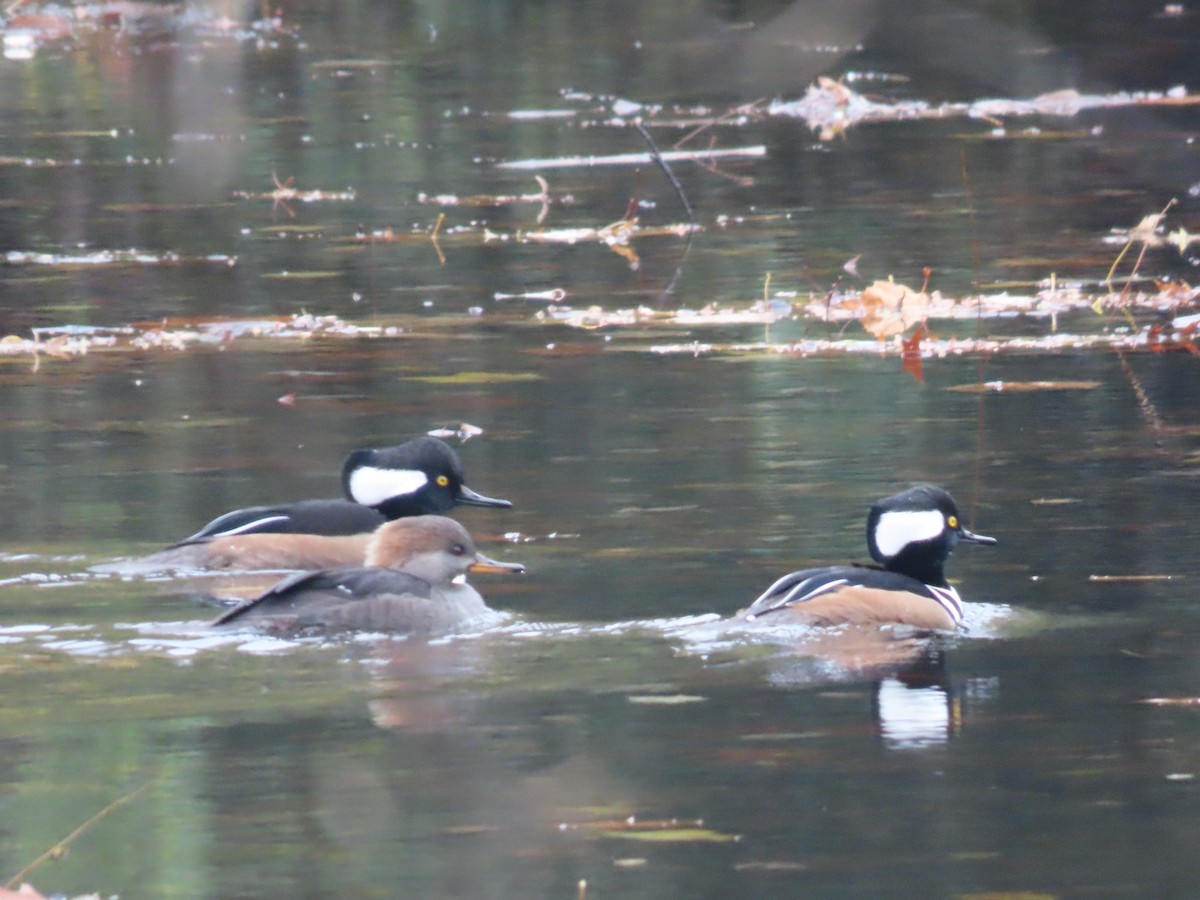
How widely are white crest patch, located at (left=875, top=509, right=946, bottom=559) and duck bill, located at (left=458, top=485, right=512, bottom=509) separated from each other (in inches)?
72.8

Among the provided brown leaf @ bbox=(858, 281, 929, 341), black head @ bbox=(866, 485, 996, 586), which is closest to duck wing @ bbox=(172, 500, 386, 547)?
black head @ bbox=(866, 485, 996, 586)

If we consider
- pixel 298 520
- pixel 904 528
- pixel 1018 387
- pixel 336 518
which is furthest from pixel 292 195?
pixel 904 528

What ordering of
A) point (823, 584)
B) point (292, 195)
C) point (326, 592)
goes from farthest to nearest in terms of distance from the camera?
point (292, 195), point (326, 592), point (823, 584)

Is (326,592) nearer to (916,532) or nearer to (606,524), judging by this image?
(606,524)

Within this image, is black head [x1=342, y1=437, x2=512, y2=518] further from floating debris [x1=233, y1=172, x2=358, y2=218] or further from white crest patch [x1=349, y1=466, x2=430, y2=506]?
floating debris [x1=233, y1=172, x2=358, y2=218]

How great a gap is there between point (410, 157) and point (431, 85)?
6681 millimetres

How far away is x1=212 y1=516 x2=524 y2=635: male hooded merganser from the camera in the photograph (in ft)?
28.1

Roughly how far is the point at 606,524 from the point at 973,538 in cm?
149

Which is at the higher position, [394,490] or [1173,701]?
[394,490]

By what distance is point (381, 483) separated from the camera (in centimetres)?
1046

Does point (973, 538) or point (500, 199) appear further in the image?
point (500, 199)

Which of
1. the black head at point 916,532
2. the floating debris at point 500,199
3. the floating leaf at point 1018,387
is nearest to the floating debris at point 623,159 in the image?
the floating debris at point 500,199

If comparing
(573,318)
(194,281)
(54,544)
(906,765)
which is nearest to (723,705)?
(906,765)

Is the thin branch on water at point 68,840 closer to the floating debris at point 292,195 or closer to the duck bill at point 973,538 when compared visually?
the duck bill at point 973,538
